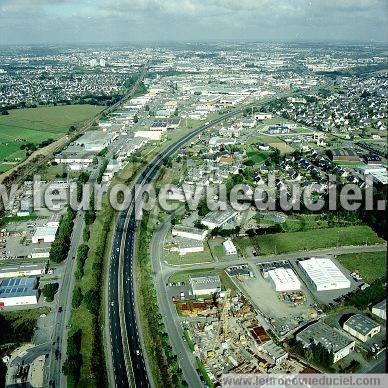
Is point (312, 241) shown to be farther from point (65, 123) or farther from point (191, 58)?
point (191, 58)

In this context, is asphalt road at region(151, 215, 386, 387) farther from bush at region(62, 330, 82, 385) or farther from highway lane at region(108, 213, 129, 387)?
bush at region(62, 330, 82, 385)

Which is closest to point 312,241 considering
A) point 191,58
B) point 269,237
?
point 269,237

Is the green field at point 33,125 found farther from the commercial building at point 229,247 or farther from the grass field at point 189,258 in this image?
the commercial building at point 229,247

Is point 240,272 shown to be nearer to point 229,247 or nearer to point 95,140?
point 229,247

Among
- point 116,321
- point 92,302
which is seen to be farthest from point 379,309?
point 92,302

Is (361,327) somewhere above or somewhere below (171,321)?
above

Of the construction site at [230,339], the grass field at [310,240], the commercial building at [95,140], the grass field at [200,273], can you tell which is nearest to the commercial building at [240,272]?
the grass field at [200,273]
